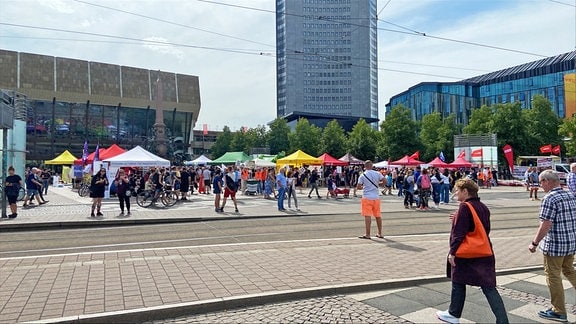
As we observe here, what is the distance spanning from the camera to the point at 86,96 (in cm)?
8106

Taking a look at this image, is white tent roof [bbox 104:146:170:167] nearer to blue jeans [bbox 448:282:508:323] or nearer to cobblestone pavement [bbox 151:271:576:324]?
cobblestone pavement [bbox 151:271:576:324]

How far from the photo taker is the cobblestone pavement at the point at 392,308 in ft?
15.9

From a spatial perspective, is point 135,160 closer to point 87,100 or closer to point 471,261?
point 471,261

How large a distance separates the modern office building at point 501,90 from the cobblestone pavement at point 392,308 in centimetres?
8083

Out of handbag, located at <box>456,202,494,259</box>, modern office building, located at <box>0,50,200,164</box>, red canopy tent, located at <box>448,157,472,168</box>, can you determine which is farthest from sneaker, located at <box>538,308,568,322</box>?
modern office building, located at <box>0,50,200,164</box>

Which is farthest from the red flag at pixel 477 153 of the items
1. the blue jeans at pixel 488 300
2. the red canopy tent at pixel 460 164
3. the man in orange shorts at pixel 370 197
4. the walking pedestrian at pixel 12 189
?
the blue jeans at pixel 488 300

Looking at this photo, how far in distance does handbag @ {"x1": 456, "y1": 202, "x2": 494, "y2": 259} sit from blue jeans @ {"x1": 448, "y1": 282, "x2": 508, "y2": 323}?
360 mm

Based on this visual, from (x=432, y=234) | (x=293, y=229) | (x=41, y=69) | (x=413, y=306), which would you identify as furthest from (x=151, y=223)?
(x=41, y=69)

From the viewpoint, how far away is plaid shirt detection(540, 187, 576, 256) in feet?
16.2

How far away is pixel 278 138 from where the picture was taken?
75.3 m

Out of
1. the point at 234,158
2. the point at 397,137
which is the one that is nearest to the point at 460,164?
the point at 234,158

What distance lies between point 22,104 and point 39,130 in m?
63.4

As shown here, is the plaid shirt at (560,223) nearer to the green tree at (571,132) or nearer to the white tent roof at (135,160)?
the white tent roof at (135,160)

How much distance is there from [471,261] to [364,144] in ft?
188
